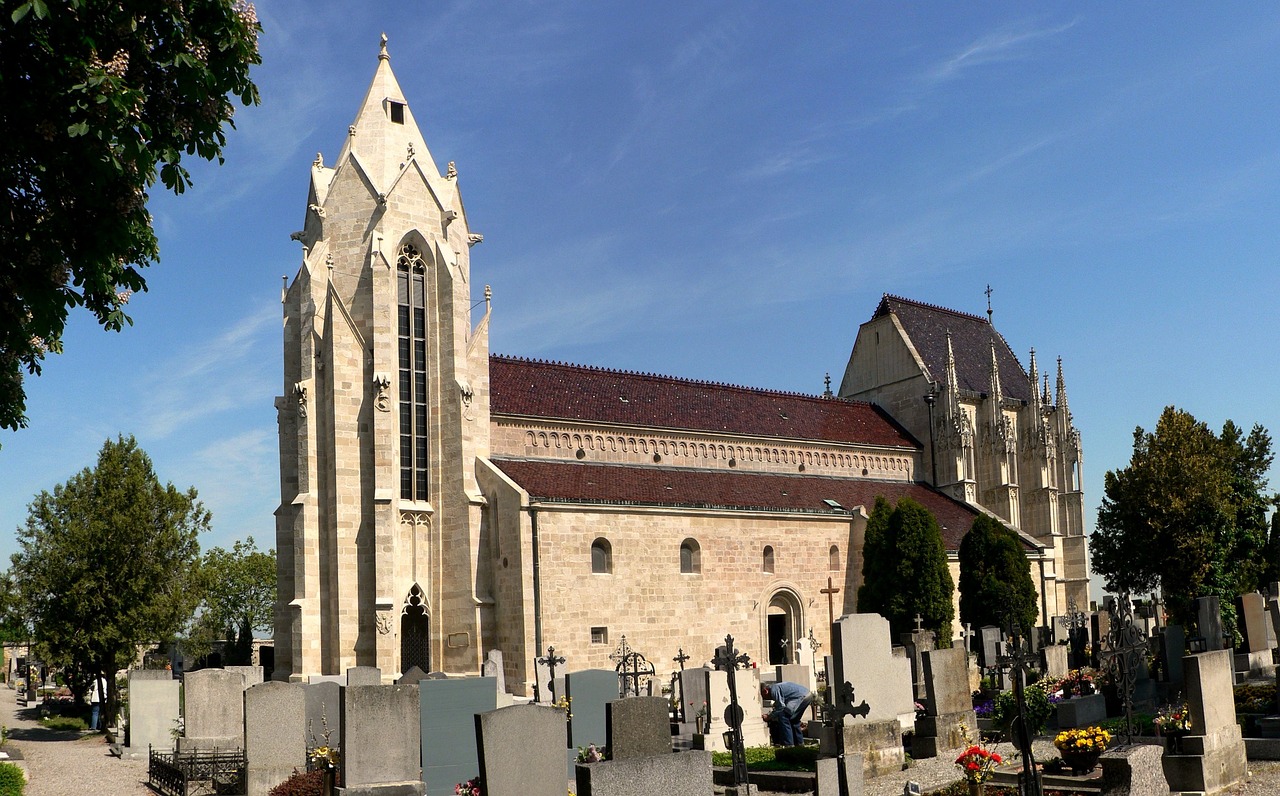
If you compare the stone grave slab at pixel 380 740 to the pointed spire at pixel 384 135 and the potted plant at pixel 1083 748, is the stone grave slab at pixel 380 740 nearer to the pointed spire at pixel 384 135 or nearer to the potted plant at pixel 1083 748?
the potted plant at pixel 1083 748

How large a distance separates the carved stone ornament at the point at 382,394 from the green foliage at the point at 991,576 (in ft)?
68.0

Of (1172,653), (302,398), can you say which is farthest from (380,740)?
(302,398)

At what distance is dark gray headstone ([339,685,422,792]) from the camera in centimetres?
1359

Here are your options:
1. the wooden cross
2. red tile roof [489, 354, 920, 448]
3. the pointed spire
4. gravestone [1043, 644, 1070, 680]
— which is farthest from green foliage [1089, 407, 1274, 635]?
the pointed spire

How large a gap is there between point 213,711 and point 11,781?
326cm

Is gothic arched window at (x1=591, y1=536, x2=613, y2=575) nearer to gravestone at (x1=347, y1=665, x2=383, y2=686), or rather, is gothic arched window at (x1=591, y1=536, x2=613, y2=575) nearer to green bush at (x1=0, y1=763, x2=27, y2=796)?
gravestone at (x1=347, y1=665, x2=383, y2=686)

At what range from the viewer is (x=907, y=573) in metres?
36.4

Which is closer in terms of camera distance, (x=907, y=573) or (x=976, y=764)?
(x=976, y=764)

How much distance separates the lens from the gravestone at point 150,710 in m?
24.6

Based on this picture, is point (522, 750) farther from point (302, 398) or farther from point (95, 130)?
point (302, 398)

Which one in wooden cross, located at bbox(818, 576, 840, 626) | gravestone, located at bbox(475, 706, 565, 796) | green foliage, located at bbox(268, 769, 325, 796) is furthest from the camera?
wooden cross, located at bbox(818, 576, 840, 626)

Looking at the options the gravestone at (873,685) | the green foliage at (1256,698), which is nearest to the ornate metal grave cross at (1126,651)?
the green foliage at (1256,698)

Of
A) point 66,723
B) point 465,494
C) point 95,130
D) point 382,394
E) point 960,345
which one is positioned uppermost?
point 960,345

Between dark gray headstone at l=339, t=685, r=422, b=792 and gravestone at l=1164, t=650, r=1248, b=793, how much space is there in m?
9.50
